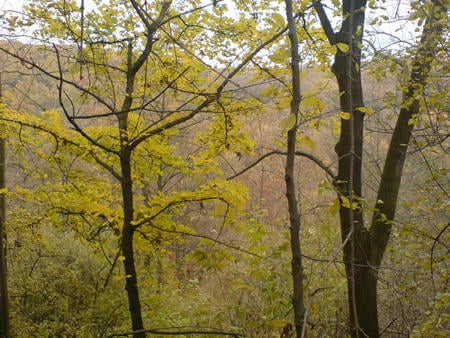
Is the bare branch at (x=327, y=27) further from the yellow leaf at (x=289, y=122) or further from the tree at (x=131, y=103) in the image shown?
the yellow leaf at (x=289, y=122)

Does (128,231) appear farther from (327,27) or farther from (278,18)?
(278,18)

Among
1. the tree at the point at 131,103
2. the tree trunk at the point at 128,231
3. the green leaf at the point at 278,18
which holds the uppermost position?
the tree at the point at 131,103

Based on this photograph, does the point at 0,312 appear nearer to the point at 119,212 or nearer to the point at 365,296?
the point at 119,212

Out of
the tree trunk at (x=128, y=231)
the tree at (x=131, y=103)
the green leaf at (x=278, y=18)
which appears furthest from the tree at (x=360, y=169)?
the green leaf at (x=278, y=18)

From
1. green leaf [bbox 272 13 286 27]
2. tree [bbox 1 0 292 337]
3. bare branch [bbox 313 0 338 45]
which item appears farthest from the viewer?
bare branch [bbox 313 0 338 45]

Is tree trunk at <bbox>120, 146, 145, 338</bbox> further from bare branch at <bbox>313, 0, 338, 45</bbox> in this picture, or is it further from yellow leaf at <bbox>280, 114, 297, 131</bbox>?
yellow leaf at <bbox>280, 114, 297, 131</bbox>

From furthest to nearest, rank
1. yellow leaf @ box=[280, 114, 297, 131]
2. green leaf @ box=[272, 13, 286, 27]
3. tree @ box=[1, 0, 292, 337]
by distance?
tree @ box=[1, 0, 292, 337], green leaf @ box=[272, 13, 286, 27], yellow leaf @ box=[280, 114, 297, 131]

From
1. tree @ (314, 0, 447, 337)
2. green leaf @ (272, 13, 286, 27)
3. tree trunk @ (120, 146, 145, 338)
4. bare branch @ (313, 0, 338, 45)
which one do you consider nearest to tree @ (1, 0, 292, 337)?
tree trunk @ (120, 146, 145, 338)

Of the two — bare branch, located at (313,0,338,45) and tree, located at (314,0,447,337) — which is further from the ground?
bare branch, located at (313,0,338,45)

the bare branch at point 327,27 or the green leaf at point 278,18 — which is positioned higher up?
the bare branch at point 327,27

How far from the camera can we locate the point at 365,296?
4.27m

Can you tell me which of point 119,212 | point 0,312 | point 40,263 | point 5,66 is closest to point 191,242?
point 40,263

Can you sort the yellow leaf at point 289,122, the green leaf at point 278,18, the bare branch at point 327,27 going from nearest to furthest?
the yellow leaf at point 289,122
the green leaf at point 278,18
the bare branch at point 327,27

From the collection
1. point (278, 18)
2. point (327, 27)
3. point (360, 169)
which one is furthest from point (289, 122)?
point (327, 27)
